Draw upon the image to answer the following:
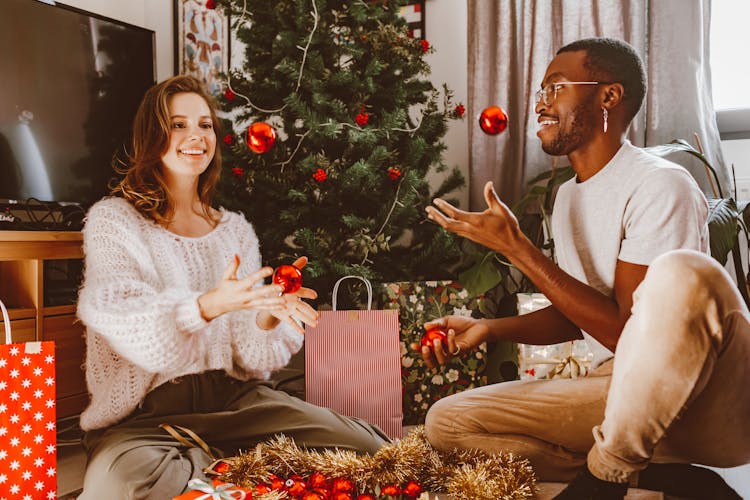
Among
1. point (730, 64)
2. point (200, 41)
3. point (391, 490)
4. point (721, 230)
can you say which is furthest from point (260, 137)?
point (730, 64)

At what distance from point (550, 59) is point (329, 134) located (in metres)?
1.03

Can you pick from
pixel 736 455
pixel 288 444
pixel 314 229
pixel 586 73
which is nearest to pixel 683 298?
pixel 736 455

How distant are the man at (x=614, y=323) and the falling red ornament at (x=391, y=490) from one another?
0.60 ft

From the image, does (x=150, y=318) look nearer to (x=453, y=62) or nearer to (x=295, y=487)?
(x=295, y=487)

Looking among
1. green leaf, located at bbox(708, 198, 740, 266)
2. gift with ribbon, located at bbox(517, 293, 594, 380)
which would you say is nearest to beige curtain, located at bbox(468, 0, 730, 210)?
green leaf, located at bbox(708, 198, 740, 266)

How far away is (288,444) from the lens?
1.49 meters

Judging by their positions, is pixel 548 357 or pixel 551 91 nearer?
pixel 551 91

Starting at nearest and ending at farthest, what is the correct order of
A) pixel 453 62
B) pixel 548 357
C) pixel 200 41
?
pixel 548 357 → pixel 453 62 → pixel 200 41

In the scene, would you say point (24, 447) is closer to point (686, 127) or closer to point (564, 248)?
point (564, 248)

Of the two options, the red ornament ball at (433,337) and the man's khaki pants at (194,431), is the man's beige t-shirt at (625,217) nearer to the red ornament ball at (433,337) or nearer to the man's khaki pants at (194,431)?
the red ornament ball at (433,337)

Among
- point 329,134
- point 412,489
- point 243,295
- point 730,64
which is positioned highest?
point 730,64

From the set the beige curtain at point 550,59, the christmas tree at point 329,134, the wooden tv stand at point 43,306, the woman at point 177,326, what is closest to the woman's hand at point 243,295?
the woman at point 177,326

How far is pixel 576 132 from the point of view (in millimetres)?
1289

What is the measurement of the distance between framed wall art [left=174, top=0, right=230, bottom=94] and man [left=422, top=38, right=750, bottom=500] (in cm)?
201
